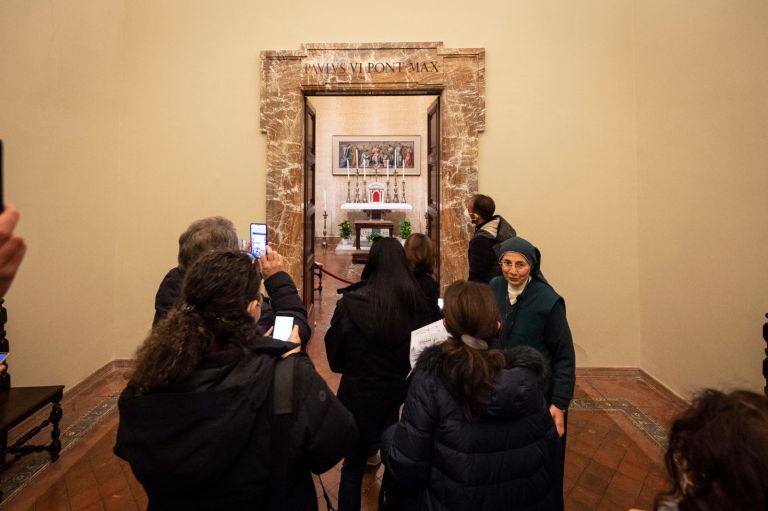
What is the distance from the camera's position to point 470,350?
1515 millimetres

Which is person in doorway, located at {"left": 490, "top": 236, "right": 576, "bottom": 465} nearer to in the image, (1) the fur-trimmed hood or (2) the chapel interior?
(1) the fur-trimmed hood

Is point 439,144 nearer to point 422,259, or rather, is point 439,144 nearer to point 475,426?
point 422,259

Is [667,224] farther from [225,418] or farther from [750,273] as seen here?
[225,418]

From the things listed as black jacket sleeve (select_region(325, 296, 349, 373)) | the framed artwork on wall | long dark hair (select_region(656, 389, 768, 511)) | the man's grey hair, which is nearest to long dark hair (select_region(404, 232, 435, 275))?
black jacket sleeve (select_region(325, 296, 349, 373))

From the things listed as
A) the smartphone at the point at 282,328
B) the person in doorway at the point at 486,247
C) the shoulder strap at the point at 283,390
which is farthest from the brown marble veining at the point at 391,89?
the shoulder strap at the point at 283,390

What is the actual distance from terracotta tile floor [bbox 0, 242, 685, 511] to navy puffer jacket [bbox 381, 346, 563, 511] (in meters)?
0.97

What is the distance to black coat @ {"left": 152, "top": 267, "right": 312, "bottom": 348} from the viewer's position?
2018mm

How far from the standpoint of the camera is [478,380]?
1.44m

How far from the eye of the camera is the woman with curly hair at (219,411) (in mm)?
1160

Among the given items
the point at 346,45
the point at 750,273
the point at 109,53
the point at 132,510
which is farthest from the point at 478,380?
the point at 109,53

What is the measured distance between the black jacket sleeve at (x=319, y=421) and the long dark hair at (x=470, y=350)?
388 millimetres

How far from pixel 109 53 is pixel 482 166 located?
4.26 metres

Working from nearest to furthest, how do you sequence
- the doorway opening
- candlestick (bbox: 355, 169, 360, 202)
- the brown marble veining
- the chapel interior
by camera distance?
the chapel interior
the brown marble veining
the doorway opening
candlestick (bbox: 355, 169, 360, 202)

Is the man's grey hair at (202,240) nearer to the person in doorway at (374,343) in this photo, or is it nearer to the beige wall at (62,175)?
the person in doorway at (374,343)
